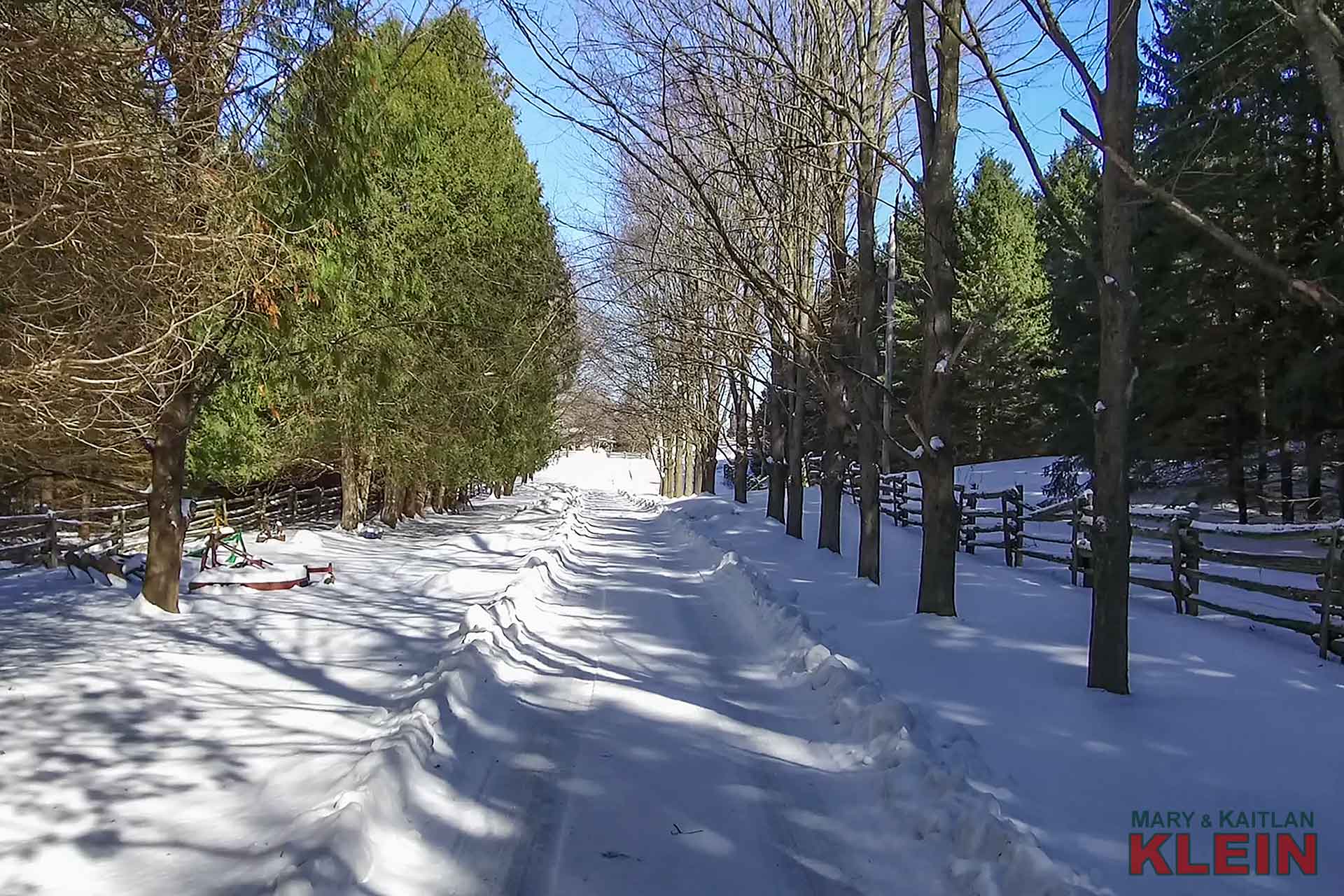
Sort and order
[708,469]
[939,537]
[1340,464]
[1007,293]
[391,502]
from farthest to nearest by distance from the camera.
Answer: [708,469], [1007,293], [391,502], [1340,464], [939,537]

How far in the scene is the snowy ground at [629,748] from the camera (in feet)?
14.2

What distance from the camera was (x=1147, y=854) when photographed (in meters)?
4.44

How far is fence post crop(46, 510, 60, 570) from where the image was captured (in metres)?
15.1

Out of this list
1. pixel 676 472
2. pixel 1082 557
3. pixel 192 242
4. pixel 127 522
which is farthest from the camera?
pixel 676 472

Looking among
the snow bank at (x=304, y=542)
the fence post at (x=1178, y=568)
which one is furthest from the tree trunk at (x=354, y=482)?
the fence post at (x=1178, y=568)

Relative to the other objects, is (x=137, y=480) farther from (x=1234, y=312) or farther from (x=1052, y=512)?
(x=1234, y=312)

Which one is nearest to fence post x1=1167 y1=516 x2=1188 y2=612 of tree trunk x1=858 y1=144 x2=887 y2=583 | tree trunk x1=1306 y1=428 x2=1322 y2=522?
tree trunk x1=858 y1=144 x2=887 y2=583

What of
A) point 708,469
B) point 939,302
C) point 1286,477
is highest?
point 939,302

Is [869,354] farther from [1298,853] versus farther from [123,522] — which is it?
[123,522]

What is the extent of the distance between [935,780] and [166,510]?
369 inches

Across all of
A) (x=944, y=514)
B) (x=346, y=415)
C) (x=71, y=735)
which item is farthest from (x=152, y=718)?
(x=346, y=415)

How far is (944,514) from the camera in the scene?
9.98 m

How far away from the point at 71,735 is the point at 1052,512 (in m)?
22.5

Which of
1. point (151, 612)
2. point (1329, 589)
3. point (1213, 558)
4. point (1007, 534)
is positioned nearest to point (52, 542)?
point (151, 612)
